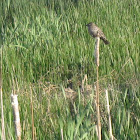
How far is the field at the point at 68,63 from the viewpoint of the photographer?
2.59 m

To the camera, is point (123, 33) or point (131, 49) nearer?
point (131, 49)

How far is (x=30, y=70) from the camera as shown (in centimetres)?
387

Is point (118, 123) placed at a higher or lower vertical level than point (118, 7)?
lower

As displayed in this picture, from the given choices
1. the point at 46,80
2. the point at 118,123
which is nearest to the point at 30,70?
the point at 46,80

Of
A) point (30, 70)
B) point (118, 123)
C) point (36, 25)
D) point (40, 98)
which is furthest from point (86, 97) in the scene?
point (36, 25)

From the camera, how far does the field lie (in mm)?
2594

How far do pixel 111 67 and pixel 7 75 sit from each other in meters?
1.08

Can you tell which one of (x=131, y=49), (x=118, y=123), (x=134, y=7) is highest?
(x=134, y=7)

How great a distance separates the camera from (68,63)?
162 inches

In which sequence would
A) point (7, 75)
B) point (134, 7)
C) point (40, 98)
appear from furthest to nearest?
1. point (134, 7)
2. point (7, 75)
3. point (40, 98)

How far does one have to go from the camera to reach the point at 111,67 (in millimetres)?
3867

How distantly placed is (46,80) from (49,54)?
1.43 feet

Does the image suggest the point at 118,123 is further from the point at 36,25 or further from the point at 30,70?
the point at 36,25

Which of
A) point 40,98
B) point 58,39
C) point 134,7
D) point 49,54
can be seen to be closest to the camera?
point 40,98
